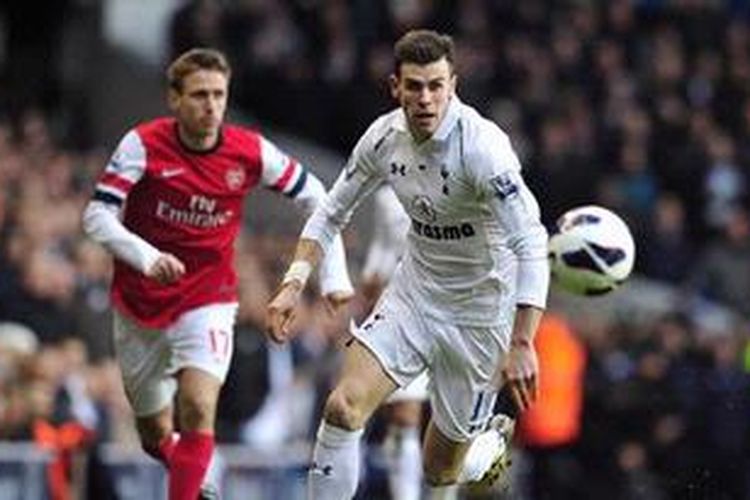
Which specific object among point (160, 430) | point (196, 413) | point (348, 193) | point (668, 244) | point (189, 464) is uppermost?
point (348, 193)

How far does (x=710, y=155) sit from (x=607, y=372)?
424 cm

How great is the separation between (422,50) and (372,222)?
43.9 ft

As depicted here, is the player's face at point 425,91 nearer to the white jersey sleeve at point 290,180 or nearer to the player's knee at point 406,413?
the white jersey sleeve at point 290,180

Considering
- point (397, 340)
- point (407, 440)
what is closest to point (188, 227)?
point (397, 340)

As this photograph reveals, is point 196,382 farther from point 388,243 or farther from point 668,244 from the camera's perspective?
point 668,244

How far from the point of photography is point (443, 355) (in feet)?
49.9

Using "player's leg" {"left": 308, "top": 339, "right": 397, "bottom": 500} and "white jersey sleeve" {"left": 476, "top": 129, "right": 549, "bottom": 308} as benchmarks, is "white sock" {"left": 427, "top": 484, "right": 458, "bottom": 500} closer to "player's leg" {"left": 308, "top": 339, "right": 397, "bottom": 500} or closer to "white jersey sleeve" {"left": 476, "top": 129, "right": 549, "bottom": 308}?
"player's leg" {"left": 308, "top": 339, "right": 397, "bottom": 500}

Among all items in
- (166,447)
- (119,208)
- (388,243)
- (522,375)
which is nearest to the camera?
(522,375)

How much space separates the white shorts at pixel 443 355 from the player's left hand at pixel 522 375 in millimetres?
899

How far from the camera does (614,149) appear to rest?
27.4 metres

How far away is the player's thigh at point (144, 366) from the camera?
16422 mm

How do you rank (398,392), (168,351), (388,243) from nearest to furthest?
(168,351) < (398,392) < (388,243)

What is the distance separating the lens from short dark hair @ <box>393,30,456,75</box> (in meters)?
14.6

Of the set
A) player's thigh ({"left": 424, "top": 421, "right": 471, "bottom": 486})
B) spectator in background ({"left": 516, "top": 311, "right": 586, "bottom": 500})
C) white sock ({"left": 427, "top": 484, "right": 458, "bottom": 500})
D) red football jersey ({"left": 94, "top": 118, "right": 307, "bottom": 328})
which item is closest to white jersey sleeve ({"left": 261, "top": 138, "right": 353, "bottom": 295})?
red football jersey ({"left": 94, "top": 118, "right": 307, "bottom": 328})
